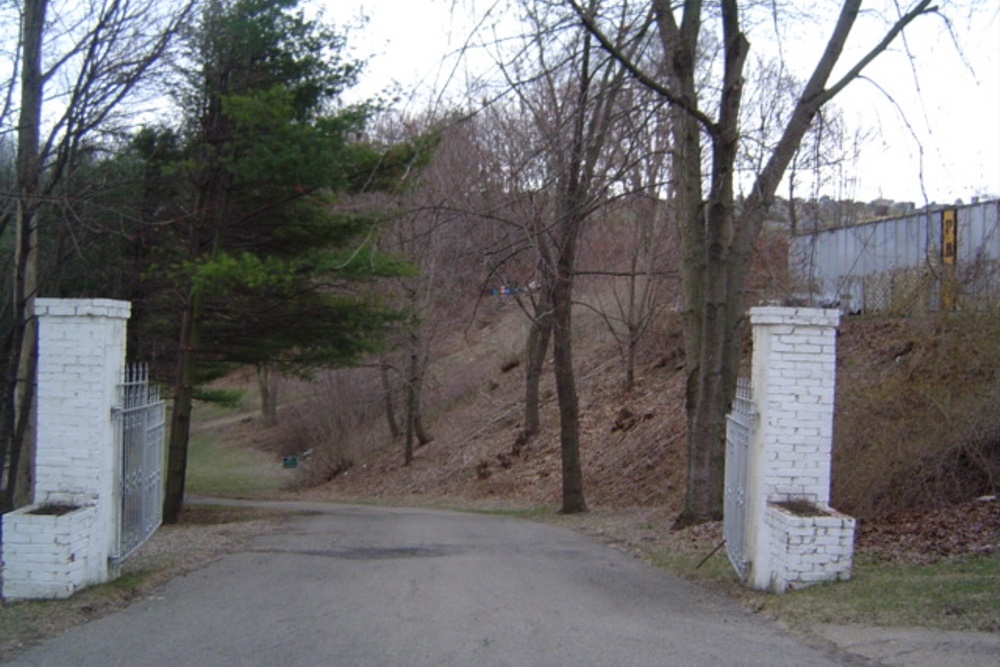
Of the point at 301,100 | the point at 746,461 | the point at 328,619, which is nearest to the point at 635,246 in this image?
the point at 301,100

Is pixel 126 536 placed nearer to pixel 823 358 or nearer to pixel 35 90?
pixel 823 358

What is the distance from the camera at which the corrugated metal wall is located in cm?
1555

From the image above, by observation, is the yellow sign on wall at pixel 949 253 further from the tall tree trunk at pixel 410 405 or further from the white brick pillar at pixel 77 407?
the tall tree trunk at pixel 410 405

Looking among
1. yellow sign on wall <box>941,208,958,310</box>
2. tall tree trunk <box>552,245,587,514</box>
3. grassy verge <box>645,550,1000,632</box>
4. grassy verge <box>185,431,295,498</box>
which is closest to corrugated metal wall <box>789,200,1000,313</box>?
yellow sign on wall <box>941,208,958,310</box>

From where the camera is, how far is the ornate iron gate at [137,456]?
984cm

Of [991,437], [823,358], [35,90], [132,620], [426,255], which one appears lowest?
[132,620]

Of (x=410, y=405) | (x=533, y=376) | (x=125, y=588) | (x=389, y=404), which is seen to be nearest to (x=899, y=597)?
(x=125, y=588)

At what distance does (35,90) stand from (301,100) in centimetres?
500

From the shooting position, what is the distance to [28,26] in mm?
17172

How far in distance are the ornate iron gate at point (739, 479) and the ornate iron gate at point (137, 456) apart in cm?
579

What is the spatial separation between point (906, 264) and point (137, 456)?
15484mm

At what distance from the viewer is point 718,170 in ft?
42.4

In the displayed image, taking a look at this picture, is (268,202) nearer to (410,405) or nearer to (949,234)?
(949,234)

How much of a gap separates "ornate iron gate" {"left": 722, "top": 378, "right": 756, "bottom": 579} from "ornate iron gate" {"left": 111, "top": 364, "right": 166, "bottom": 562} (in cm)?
579
